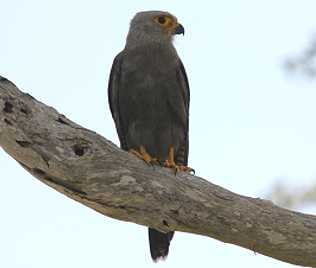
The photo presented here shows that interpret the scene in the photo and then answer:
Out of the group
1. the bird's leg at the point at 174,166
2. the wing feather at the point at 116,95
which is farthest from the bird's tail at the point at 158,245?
the wing feather at the point at 116,95

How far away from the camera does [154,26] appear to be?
7387mm

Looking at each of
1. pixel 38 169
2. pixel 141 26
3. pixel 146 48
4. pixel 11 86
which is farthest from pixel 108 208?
pixel 141 26

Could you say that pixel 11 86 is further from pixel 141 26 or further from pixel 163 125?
pixel 141 26

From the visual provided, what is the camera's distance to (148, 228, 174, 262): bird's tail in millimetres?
6043

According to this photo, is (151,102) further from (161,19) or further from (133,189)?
(133,189)

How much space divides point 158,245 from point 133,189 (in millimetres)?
1510

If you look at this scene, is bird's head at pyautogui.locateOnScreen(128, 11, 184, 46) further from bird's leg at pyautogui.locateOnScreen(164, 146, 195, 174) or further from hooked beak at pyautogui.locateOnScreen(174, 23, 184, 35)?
bird's leg at pyautogui.locateOnScreen(164, 146, 195, 174)

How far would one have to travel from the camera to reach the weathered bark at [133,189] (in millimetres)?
4465

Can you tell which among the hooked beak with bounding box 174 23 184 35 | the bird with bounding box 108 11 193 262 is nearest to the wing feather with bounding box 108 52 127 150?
the bird with bounding box 108 11 193 262

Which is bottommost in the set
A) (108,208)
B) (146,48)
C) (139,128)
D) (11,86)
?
(108,208)

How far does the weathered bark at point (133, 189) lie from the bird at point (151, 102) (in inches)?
62.5

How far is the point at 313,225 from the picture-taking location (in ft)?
15.9

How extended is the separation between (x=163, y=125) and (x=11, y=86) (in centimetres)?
230

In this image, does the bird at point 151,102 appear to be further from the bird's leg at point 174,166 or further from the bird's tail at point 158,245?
the bird's tail at point 158,245
